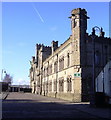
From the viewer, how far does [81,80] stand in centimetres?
3359

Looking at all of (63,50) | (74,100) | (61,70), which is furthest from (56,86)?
(74,100)

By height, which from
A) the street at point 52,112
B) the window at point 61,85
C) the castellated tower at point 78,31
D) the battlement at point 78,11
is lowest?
the street at point 52,112

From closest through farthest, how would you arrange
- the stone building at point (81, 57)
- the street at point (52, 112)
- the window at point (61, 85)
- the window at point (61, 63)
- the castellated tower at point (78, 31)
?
1. the street at point (52, 112)
2. the stone building at point (81, 57)
3. the castellated tower at point (78, 31)
4. the window at point (61, 85)
5. the window at point (61, 63)

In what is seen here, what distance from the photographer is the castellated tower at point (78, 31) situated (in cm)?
3450

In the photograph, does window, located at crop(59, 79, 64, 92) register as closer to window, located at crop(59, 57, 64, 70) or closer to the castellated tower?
window, located at crop(59, 57, 64, 70)

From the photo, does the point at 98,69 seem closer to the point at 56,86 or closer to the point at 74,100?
the point at 74,100

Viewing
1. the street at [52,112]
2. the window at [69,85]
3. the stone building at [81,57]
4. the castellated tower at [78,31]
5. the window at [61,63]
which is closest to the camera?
the street at [52,112]

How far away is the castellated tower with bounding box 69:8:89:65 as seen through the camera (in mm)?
34500

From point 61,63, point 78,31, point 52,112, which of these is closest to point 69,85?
point 61,63

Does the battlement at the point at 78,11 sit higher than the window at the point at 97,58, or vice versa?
the battlement at the point at 78,11

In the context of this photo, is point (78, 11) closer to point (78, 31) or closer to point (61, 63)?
point (78, 31)

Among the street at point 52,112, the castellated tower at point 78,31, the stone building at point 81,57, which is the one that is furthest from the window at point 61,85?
the street at point 52,112

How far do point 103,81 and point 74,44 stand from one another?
10598 millimetres

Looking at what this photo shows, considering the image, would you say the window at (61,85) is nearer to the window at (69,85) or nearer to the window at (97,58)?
the window at (69,85)
